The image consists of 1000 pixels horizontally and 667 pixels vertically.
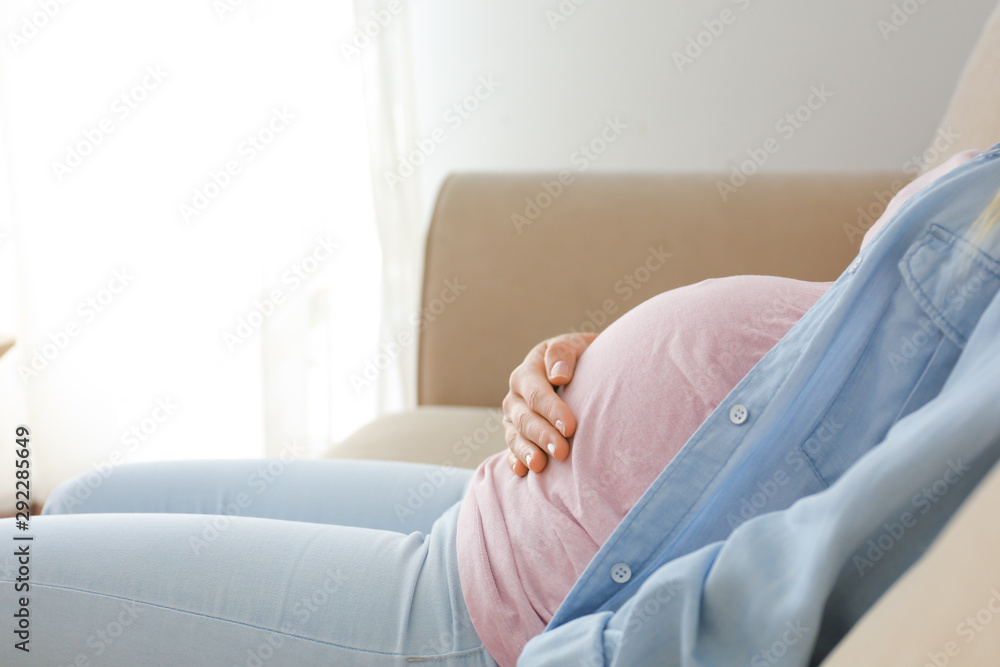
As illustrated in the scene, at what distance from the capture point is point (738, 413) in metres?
0.50

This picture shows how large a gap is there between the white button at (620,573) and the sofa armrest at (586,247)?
758mm

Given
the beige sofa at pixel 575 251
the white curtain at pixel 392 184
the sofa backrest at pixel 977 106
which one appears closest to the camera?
the sofa backrest at pixel 977 106

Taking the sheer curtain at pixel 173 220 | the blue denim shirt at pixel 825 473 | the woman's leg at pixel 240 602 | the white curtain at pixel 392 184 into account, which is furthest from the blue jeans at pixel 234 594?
the sheer curtain at pixel 173 220

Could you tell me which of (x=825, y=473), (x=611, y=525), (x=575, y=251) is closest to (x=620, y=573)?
(x=611, y=525)

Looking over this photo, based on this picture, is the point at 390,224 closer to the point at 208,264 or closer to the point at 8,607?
the point at 208,264

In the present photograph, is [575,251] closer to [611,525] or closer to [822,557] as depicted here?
[611,525]

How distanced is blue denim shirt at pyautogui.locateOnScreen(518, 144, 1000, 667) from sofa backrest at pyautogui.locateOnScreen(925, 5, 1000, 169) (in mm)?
570

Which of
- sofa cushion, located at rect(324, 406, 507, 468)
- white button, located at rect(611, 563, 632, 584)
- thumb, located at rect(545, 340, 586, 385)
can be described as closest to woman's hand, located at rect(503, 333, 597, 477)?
thumb, located at rect(545, 340, 586, 385)

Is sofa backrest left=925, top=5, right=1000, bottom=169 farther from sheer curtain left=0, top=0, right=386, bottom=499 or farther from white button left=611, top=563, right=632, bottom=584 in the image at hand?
sheer curtain left=0, top=0, right=386, bottom=499

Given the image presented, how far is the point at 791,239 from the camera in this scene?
117cm

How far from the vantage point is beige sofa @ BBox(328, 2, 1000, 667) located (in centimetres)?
112

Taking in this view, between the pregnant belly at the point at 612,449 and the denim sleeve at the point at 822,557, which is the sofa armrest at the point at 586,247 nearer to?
the pregnant belly at the point at 612,449

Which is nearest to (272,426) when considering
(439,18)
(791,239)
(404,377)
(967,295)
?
(404,377)

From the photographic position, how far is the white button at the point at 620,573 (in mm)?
493
